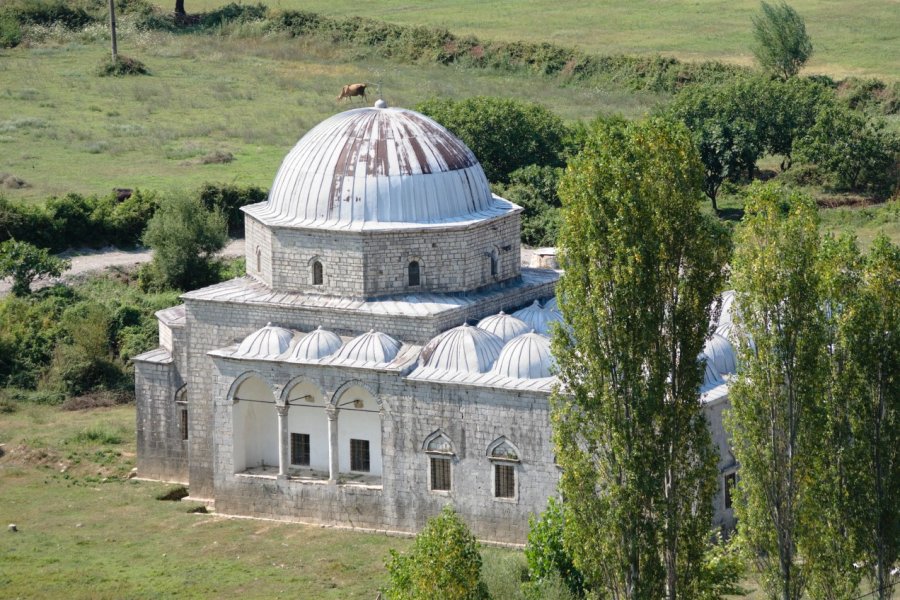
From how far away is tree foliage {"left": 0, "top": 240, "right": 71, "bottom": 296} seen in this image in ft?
166

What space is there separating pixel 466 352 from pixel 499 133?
81.3ft

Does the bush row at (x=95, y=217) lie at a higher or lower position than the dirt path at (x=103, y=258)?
higher

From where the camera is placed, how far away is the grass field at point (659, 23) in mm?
81188

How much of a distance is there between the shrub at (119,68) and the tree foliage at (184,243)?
94.8 ft

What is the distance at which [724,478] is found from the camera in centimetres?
3469

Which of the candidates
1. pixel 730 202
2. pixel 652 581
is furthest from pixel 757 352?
pixel 730 202

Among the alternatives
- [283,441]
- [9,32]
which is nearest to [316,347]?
[283,441]

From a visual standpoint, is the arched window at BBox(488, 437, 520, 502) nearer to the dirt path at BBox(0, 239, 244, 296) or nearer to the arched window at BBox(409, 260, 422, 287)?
the arched window at BBox(409, 260, 422, 287)

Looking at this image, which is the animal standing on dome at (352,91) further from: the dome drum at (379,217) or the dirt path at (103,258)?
the dome drum at (379,217)

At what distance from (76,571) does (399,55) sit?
5351 centimetres

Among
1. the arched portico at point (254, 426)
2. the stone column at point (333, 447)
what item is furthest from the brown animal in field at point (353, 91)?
the stone column at point (333, 447)

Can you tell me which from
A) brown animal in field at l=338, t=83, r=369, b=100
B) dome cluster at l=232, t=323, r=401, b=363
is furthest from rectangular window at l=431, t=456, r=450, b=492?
brown animal in field at l=338, t=83, r=369, b=100

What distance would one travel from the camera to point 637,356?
27125mm

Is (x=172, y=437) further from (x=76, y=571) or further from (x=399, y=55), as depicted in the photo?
(x=399, y=55)
